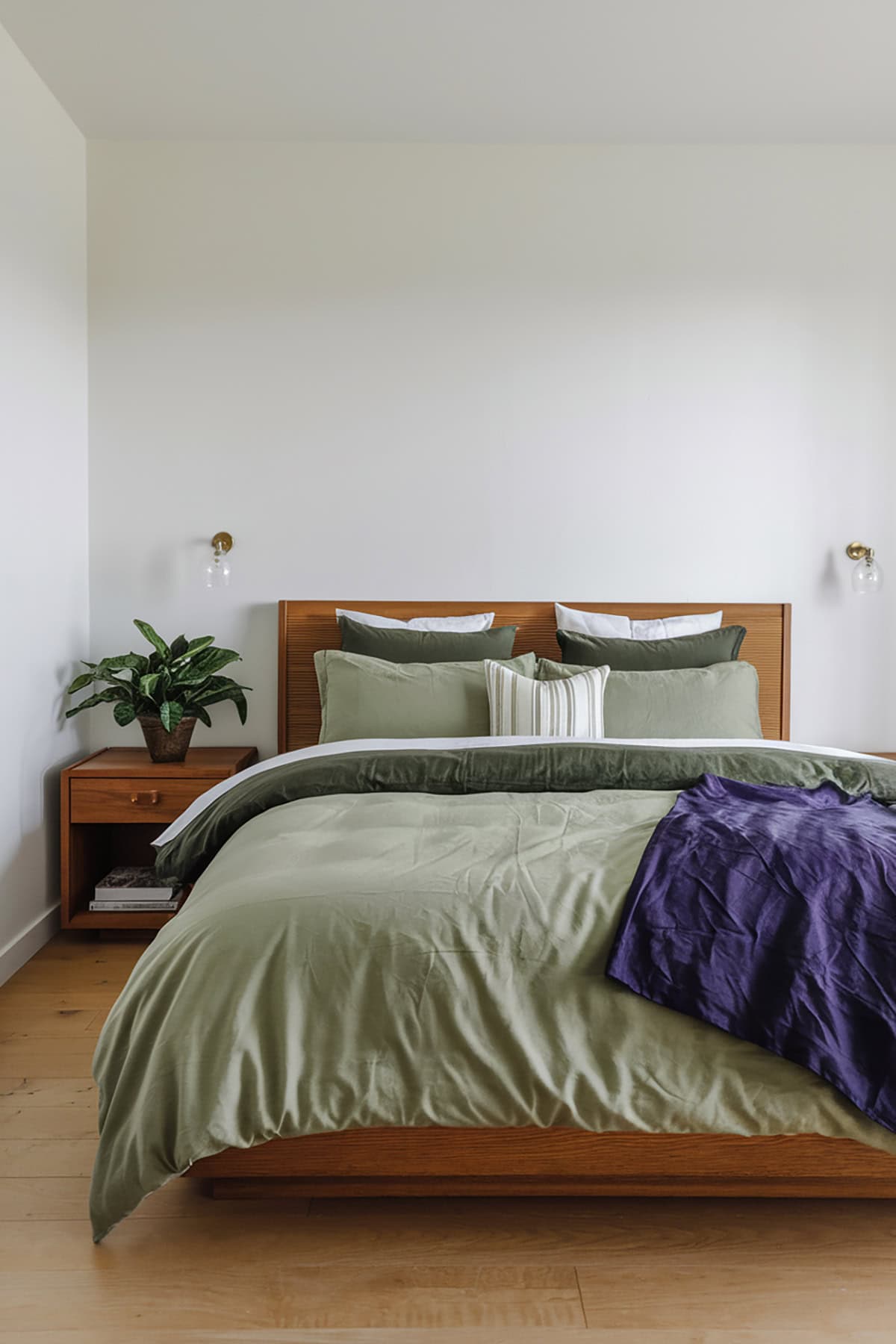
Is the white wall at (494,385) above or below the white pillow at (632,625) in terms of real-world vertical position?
above

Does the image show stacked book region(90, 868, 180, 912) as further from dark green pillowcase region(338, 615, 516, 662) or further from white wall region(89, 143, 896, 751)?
dark green pillowcase region(338, 615, 516, 662)

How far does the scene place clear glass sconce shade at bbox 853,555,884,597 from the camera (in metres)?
3.74

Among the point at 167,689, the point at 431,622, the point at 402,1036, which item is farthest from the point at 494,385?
the point at 402,1036

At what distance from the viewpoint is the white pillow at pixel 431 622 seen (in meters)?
3.61

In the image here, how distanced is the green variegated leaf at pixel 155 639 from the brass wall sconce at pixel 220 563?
324 millimetres

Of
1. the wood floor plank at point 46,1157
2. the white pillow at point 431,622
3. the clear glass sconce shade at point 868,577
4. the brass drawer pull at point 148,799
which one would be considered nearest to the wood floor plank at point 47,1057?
the wood floor plank at point 46,1157

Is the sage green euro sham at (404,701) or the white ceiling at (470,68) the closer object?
the white ceiling at (470,68)

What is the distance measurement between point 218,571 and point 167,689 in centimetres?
57

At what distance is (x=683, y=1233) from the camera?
1.75 m

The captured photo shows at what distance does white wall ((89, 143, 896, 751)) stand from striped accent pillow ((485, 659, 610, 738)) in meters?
0.78

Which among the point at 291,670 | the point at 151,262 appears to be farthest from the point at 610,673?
the point at 151,262

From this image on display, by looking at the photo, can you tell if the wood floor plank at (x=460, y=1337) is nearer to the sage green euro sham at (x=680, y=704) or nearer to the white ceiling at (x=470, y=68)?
the sage green euro sham at (x=680, y=704)

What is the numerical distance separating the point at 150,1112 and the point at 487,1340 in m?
0.63

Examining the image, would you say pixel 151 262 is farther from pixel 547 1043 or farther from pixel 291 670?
pixel 547 1043
